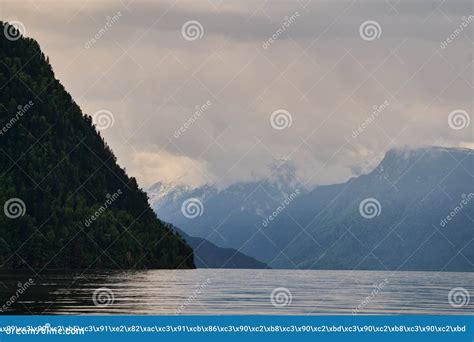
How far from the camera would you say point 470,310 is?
112000 mm

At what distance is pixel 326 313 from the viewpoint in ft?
336
